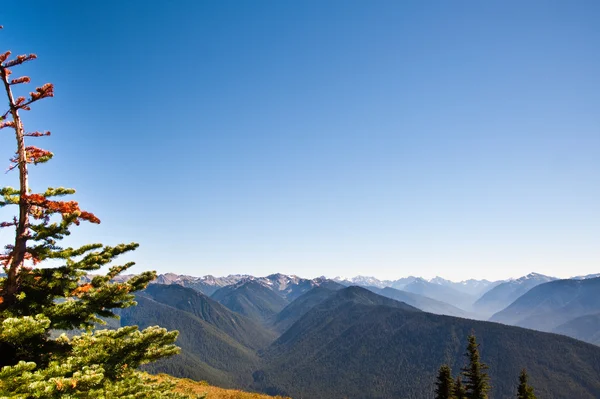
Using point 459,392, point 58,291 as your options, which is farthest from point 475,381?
point 58,291

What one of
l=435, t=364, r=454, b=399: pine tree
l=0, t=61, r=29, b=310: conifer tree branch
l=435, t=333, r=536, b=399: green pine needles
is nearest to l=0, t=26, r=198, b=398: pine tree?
l=0, t=61, r=29, b=310: conifer tree branch

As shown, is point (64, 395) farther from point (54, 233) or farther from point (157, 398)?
point (54, 233)

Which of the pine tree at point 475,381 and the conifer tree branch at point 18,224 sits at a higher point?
the conifer tree branch at point 18,224

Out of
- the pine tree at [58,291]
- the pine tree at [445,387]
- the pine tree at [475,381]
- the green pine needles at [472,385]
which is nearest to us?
the pine tree at [58,291]

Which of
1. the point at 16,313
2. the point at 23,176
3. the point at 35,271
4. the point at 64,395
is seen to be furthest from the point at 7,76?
the point at 64,395

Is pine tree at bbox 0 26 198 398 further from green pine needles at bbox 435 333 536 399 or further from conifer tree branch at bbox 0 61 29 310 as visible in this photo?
green pine needles at bbox 435 333 536 399

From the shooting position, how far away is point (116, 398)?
938 cm

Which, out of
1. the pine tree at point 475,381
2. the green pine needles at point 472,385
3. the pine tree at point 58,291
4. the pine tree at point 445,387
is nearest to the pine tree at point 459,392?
the green pine needles at point 472,385

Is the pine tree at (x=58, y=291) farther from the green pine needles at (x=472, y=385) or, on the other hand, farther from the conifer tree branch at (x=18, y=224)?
the green pine needles at (x=472, y=385)

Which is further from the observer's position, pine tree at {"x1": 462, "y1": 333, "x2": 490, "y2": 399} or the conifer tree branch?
pine tree at {"x1": 462, "y1": 333, "x2": 490, "y2": 399}

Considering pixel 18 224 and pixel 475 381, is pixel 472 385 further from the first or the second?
pixel 18 224

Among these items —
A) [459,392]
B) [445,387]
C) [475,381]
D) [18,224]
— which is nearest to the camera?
[18,224]

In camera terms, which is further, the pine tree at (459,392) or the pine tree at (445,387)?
the pine tree at (445,387)

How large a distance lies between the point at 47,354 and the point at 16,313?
166 cm
